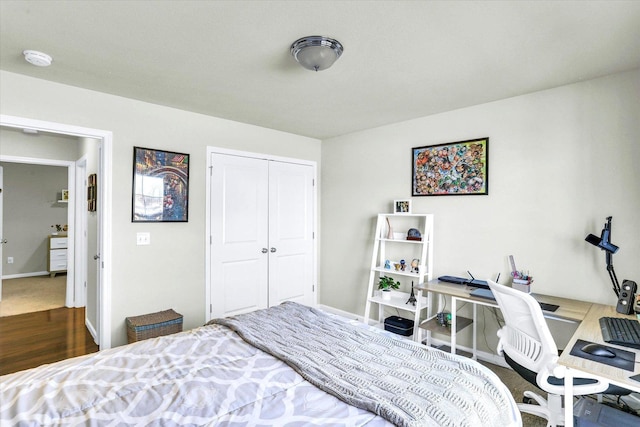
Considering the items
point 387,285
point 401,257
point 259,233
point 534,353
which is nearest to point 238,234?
point 259,233

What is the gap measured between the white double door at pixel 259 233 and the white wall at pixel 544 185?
3.67 ft

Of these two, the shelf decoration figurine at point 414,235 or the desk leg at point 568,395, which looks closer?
the desk leg at point 568,395

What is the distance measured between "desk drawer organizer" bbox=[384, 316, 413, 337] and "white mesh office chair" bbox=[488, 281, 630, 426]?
3.54ft

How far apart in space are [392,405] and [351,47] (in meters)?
1.90

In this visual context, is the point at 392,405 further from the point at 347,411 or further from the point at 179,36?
the point at 179,36

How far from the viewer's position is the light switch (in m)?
3.05

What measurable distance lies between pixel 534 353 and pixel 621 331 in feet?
1.45

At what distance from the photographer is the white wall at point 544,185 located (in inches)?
94.1

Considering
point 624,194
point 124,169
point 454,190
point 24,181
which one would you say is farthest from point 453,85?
point 24,181

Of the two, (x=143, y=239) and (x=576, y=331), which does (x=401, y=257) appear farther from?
(x=143, y=239)

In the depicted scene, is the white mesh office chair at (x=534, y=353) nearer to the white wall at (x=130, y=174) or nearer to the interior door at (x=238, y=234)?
the interior door at (x=238, y=234)

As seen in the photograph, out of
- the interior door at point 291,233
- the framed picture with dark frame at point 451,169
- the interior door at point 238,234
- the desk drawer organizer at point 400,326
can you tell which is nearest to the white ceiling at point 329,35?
the framed picture with dark frame at point 451,169

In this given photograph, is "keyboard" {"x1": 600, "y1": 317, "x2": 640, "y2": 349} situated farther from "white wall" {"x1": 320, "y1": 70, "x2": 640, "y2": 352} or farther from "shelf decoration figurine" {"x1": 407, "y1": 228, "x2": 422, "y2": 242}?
"shelf decoration figurine" {"x1": 407, "y1": 228, "x2": 422, "y2": 242}

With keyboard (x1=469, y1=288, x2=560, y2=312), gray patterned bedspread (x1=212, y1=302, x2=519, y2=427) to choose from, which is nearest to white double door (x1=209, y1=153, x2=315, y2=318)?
gray patterned bedspread (x1=212, y1=302, x2=519, y2=427)
